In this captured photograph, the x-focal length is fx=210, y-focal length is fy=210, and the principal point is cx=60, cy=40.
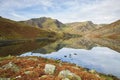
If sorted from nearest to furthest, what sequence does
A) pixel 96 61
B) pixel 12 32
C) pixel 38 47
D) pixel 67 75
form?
pixel 67 75 → pixel 96 61 → pixel 38 47 → pixel 12 32

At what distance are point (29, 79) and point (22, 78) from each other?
2.03 ft

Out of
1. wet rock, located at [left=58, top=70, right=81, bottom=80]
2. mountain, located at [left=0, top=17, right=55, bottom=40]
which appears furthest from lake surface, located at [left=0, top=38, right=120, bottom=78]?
mountain, located at [left=0, top=17, right=55, bottom=40]

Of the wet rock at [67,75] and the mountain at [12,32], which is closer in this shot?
the wet rock at [67,75]

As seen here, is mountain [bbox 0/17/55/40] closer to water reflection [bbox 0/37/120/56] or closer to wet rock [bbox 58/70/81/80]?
water reflection [bbox 0/37/120/56]

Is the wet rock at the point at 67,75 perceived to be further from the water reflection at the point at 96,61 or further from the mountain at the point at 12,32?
the mountain at the point at 12,32

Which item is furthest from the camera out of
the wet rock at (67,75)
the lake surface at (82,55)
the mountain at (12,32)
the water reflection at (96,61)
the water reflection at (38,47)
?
the mountain at (12,32)

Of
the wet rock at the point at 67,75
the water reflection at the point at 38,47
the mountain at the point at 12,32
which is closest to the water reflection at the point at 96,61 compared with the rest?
the water reflection at the point at 38,47

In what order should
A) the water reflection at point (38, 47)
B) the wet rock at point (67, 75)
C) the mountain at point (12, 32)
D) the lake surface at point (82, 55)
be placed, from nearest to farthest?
1. the wet rock at point (67, 75)
2. the lake surface at point (82, 55)
3. the water reflection at point (38, 47)
4. the mountain at point (12, 32)

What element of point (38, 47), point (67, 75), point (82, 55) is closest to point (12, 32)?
point (38, 47)

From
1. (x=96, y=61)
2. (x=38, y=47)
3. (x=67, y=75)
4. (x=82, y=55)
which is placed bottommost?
(x=38, y=47)

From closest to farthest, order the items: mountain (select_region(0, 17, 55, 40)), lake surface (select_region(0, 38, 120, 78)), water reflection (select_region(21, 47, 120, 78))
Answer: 1. water reflection (select_region(21, 47, 120, 78))
2. lake surface (select_region(0, 38, 120, 78))
3. mountain (select_region(0, 17, 55, 40))

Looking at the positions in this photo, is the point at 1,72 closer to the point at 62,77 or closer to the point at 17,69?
the point at 17,69

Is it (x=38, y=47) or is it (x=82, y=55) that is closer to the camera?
(x=82, y=55)

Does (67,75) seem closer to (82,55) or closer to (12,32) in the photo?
(82,55)
